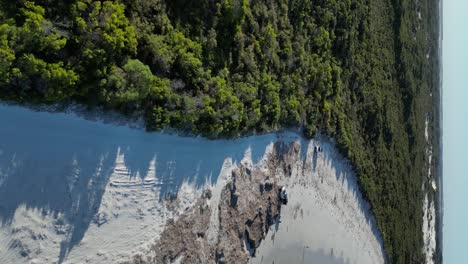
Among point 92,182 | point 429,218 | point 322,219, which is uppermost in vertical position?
point 92,182

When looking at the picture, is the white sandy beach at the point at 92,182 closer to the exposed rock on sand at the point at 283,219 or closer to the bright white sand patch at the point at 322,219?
the exposed rock on sand at the point at 283,219

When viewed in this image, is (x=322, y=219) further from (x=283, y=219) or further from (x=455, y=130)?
(x=455, y=130)

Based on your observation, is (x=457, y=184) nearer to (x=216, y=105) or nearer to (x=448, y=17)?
(x=448, y=17)

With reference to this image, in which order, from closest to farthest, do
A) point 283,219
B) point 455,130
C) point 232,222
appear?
point 232,222 < point 283,219 < point 455,130

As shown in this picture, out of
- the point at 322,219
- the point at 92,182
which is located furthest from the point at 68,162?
the point at 322,219

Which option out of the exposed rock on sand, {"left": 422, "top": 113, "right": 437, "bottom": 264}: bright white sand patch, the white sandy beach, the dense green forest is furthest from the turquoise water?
the white sandy beach

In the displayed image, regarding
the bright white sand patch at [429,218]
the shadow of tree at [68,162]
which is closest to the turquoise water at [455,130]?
the bright white sand patch at [429,218]

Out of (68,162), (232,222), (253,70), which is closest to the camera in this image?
(68,162)
